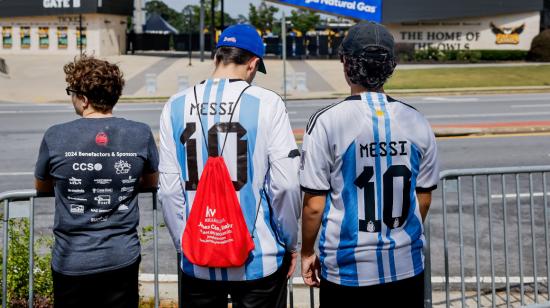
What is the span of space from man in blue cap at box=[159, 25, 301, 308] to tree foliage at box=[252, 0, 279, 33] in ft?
256

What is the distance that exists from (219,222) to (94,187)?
69cm

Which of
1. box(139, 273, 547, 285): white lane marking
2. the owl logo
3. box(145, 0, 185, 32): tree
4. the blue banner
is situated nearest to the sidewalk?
the blue banner

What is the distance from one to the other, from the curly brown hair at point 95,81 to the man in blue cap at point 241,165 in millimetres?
326

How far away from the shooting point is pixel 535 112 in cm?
2186

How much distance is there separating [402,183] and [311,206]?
45 centimetres

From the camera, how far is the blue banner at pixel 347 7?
124 feet

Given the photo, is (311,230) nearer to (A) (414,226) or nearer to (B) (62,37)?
(A) (414,226)

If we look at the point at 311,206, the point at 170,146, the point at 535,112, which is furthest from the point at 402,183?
the point at 535,112

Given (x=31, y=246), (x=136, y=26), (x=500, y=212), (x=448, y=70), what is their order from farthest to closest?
(x=136, y=26), (x=448, y=70), (x=500, y=212), (x=31, y=246)

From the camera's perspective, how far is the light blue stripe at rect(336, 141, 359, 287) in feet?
11.4

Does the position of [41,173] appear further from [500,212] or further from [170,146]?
[500,212]

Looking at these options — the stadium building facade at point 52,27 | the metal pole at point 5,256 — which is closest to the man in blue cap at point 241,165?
the metal pole at point 5,256

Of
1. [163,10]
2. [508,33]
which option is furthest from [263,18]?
[163,10]

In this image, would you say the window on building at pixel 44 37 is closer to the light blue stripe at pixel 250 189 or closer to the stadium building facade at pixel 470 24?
the stadium building facade at pixel 470 24
